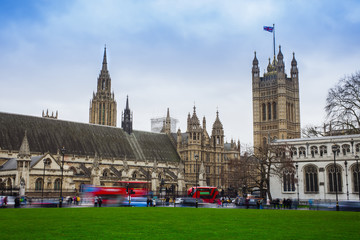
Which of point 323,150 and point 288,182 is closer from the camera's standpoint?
point 323,150

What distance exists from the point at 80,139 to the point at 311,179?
39255 millimetres

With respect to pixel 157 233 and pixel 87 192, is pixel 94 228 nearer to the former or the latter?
pixel 157 233

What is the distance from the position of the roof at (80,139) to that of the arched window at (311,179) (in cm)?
3193

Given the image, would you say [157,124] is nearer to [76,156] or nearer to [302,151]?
[76,156]

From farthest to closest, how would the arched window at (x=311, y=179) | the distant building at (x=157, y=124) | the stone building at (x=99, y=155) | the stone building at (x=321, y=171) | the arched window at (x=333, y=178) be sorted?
the distant building at (x=157, y=124)
the stone building at (x=99, y=155)
the arched window at (x=311, y=179)
the arched window at (x=333, y=178)
the stone building at (x=321, y=171)

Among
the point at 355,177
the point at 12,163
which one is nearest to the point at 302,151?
the point at 355,177

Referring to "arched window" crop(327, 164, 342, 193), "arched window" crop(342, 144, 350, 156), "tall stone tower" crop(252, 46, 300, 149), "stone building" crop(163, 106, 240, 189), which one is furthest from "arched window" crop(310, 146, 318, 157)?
"tall stone tower" crop(252, 46, 300, 149)

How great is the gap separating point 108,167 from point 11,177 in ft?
63.1

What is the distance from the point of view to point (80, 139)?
244ft

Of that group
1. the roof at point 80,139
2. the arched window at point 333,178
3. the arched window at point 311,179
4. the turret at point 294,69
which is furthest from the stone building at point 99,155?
the turret at point 294,69

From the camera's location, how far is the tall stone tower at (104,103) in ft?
407

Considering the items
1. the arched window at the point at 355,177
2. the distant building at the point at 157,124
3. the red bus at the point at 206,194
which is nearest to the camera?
the arched window at the point at 355,177

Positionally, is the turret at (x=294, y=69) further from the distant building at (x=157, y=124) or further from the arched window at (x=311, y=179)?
the arched window at (x=311, y=179)

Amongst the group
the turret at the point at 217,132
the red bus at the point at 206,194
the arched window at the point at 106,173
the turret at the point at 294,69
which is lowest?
the red bus at the point at 206,194
